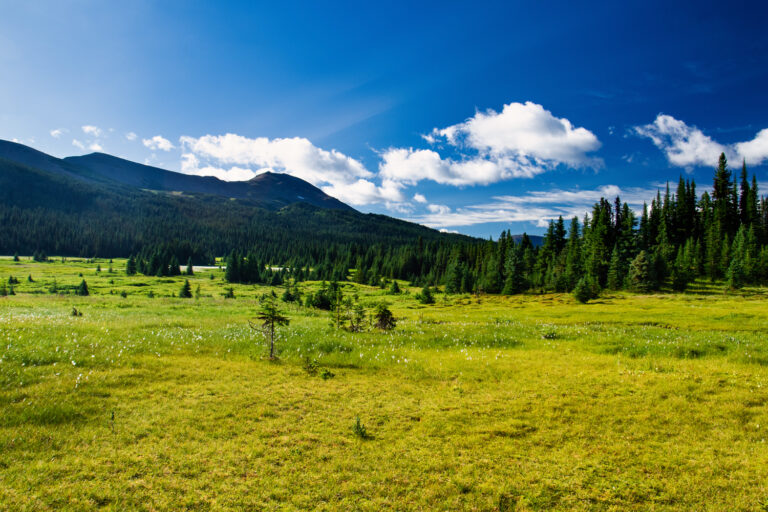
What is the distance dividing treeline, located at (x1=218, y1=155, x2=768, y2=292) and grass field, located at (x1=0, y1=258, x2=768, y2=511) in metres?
61.2

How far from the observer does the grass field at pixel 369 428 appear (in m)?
6.96

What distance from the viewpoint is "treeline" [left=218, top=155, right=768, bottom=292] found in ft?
261

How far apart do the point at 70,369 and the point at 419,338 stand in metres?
17.6

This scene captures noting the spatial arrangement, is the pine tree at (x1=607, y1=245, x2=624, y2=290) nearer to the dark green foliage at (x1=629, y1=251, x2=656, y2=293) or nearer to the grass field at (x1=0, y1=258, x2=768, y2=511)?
the dark green foliage at (x1=629, y1=251, x2=656, y2=293)

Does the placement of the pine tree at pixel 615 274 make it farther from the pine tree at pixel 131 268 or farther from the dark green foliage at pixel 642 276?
the pine tree at pixel 131 268

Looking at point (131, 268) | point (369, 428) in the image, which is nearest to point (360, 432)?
point (369, 428)

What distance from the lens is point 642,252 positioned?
80.0m

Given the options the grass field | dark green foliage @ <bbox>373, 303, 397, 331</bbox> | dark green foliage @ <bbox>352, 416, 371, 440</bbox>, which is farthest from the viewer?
dark green foliage @ <bbox>373, 303, 397, 331</bbox>

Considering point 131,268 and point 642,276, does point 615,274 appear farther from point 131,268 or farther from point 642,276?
point 131,268

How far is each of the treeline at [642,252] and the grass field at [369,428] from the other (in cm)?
6121

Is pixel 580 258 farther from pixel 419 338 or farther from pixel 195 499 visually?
pixel 195 499

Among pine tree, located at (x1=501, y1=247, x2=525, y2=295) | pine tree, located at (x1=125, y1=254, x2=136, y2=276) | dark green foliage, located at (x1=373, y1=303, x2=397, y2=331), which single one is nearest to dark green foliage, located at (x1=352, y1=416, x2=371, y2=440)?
dark green foliage, located at (x1=373, y1=303, x2=397, y2=331)

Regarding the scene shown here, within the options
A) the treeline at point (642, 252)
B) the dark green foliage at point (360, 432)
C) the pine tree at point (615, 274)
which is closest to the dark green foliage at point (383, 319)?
the dark green foliage at point (360, 432)

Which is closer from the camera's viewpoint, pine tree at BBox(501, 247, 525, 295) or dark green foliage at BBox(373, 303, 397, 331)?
dark green foliage at BBox(373, 303, 397, 331)
